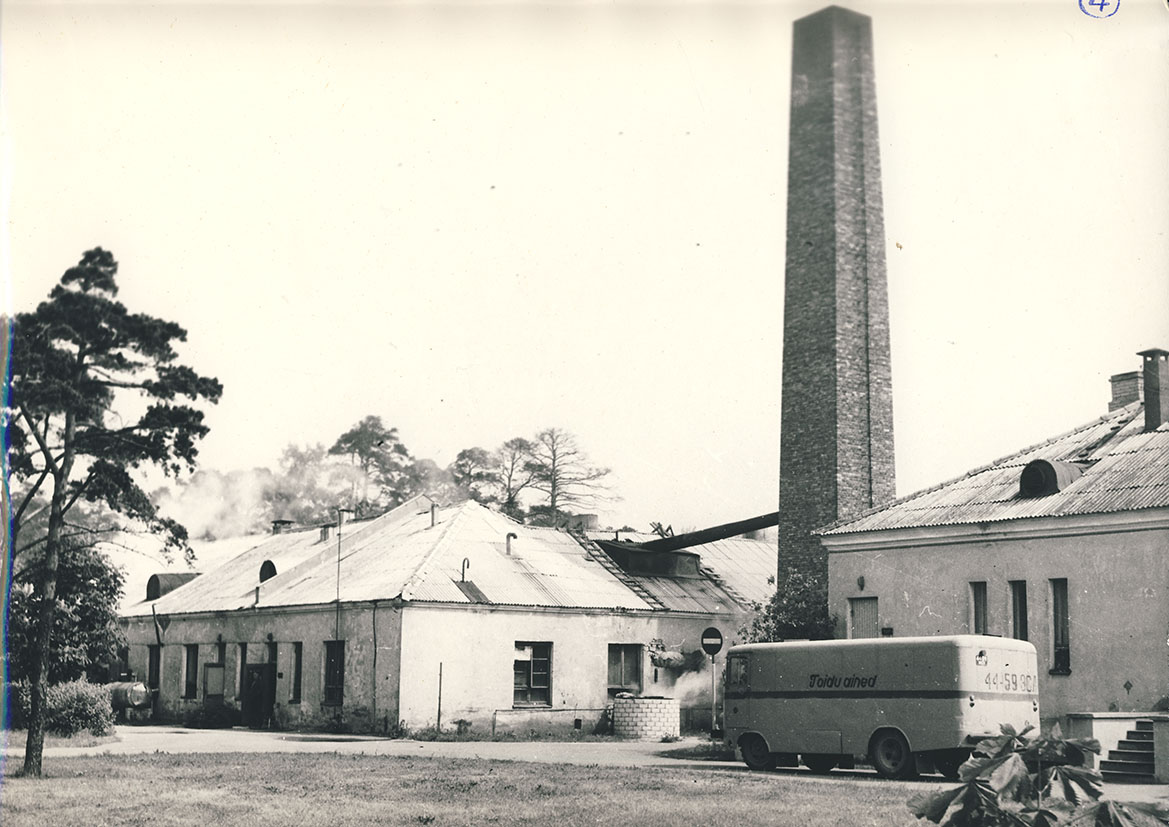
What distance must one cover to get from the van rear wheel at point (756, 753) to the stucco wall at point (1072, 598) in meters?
5.68

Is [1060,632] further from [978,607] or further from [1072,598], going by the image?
[978,607]

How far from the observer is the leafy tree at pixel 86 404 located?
18.4m

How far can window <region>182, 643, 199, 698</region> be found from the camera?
3753 centimetres

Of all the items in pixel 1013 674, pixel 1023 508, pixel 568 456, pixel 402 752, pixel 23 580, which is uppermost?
pixel 568 456

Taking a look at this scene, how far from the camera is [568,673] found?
3225cm

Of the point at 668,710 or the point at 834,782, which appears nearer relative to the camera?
the point at 834,782

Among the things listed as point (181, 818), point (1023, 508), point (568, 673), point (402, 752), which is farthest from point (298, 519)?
point (181, 818)

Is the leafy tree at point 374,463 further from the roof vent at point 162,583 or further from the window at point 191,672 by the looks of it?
the window at point 191,672

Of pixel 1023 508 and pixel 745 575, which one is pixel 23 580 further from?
pixel 745 575

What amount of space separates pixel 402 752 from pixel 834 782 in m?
9.19

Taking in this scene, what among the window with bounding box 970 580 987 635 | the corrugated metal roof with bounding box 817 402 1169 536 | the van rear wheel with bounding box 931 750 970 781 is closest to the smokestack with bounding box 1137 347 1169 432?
the corrugated metal roof with bounding box 817 402 1169 536

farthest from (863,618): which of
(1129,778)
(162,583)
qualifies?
(162,583)

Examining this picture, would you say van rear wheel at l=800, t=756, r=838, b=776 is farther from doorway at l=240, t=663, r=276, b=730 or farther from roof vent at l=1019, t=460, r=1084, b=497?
doorway at l=240, t=663, r=276, b=730

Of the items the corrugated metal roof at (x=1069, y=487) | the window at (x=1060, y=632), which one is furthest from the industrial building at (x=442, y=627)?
the window at (x=1060, y=632)
